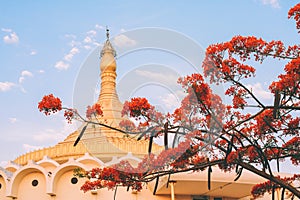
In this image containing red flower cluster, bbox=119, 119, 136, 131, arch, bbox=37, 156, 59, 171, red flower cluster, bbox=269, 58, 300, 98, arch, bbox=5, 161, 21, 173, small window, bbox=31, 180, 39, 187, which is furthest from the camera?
arch, bbox=5, 161, 21, 173

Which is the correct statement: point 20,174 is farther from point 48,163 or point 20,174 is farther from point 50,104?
point 50,104

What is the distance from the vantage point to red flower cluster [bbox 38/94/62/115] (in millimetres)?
8797

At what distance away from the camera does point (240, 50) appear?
928 centimetres

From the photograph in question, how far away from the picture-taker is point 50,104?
346 inches

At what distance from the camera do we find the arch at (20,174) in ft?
66.4

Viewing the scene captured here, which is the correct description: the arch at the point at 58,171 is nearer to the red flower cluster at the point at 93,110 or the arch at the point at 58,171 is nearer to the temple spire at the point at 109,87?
the temple spire at the point at 109,87

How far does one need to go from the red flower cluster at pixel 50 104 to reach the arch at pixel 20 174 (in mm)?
12053

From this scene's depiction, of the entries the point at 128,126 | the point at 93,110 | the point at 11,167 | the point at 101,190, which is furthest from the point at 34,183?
the point at 128,126

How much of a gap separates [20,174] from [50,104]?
12.9 m

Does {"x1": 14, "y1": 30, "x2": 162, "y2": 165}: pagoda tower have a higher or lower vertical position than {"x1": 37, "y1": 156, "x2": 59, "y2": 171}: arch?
higher

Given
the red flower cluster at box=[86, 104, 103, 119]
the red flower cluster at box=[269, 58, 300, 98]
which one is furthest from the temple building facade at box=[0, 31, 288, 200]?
the red flower cluster at box=[269, 58, 300, 98]

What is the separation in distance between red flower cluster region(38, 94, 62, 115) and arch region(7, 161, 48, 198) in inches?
475

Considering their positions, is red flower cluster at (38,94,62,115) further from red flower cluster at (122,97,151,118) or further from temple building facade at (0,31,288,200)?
temple building facade at (0,31,288,200)

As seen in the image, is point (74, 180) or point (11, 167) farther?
point (11, 167)
